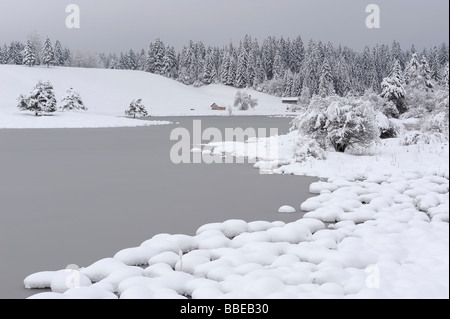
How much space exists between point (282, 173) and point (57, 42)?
140643 mm

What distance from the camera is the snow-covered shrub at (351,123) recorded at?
19878mm

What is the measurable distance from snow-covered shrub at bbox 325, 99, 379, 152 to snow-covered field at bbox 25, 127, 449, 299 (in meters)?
8.54

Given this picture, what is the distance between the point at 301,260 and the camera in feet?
23.6

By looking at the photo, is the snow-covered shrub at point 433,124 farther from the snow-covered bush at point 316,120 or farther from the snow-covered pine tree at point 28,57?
the snow-covered pine tree at point 28,57

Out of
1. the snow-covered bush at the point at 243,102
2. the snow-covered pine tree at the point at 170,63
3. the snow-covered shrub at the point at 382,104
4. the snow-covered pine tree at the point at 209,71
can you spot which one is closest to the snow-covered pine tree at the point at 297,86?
the snow-covered pine tree at the point at 209,71

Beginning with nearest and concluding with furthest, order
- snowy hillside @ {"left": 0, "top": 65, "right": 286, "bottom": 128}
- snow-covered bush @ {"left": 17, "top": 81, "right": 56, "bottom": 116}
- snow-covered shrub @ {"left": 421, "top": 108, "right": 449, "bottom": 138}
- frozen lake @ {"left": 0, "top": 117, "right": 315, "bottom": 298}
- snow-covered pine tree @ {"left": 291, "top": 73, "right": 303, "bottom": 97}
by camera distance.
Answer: frozen lake @ {"left": 0, "top": 117, "right": 315, "bottom": 298}
snow-covered shrub @ {"left": 421, "top": 108, "right": 449, "bottom": 138}
snow-covered bush @ {"left": 17, "top": 81, "right": 56, "bottom": 116}
snowy hillside @ {"left": 0, "top": 65, "right": 286, "bottom": 128}
snow-covered pine tree @ {"left": 291, "top": 73, "right": 303, "bottom": 97}

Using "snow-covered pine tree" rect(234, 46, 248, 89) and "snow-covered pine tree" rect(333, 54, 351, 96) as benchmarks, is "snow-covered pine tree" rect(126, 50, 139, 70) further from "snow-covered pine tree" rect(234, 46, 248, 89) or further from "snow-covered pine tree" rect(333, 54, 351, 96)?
"snow-covered pine tree" rect(333, 54, 351, 96)

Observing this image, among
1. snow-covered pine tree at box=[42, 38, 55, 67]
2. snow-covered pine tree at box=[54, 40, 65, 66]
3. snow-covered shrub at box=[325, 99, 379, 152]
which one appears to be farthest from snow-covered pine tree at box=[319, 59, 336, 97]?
snow-covered shrub at box=[325, 99, 379, 152]

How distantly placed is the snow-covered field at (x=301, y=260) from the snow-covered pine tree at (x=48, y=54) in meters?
121

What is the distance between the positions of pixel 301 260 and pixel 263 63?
13971cm

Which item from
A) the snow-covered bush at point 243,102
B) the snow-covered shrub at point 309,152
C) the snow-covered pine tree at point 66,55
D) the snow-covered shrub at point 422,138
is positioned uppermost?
the snow-covered pine tree at point 66,55

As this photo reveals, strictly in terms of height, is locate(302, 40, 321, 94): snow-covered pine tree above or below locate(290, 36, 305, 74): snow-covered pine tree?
below

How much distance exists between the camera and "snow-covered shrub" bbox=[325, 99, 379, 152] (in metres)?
19.9

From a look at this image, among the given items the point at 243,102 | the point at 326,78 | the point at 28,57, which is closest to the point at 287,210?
the point at 243,102
